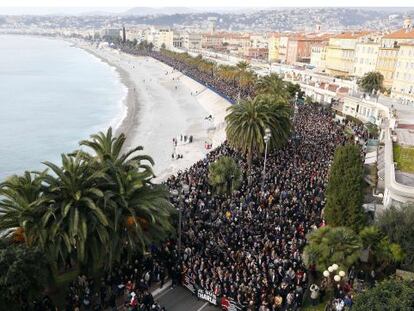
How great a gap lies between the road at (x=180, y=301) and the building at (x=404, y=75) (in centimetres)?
4767

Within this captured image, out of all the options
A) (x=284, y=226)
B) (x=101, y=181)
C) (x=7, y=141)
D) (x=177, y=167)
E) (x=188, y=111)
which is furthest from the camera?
(x=188, y=111)

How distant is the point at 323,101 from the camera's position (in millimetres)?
62562

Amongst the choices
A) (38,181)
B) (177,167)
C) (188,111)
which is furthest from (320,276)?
(188,111)

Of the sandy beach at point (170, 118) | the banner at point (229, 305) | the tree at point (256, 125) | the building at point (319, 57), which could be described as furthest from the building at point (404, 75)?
the banner at point (229, 305)

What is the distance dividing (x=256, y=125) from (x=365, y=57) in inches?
1879

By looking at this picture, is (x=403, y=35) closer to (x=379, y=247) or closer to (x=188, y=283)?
(x=379, y=247)

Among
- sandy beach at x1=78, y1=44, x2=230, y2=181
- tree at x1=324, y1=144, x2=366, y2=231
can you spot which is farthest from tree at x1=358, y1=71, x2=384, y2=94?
tree at x1=324, y1=144, x2=366, y2=231

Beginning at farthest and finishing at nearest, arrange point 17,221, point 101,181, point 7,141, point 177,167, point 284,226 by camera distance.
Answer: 1. point 7,141
2. point 177,167
3. point 284,226
4. point 101,181
5. point 17,221

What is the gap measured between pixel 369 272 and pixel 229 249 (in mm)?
6125

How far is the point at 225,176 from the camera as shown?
28500mm

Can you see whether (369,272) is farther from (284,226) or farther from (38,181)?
(38,181)

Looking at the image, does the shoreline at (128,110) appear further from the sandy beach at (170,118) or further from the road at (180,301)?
the road at (180,301)

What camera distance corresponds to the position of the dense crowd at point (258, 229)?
17.8 meters

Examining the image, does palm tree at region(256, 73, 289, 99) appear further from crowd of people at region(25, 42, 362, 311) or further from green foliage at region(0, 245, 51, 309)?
green foliage at region(0, 245, 51, 309)
